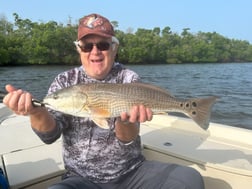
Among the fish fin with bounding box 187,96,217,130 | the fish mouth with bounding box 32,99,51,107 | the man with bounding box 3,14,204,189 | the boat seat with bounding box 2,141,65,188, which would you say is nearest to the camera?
the fish mouth with bounding box 32,99,51,107

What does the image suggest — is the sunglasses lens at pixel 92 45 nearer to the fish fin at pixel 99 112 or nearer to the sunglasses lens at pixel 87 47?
the sunglasses lens at pixel 87 47

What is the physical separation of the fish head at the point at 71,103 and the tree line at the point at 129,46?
158 feet

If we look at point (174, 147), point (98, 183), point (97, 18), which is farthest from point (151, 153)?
point (97, 18)

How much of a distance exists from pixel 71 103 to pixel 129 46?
6404 centimetres

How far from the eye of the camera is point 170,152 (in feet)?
10.5

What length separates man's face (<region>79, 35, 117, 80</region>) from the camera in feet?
8.27

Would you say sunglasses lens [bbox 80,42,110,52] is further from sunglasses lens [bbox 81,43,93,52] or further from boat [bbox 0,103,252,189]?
boat [bbox 0,103,252,189]

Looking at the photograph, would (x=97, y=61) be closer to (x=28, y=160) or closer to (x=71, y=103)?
(x=71, y=103)

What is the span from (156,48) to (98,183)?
68064mm

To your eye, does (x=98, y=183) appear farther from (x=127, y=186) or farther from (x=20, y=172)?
(x=20, y=172)

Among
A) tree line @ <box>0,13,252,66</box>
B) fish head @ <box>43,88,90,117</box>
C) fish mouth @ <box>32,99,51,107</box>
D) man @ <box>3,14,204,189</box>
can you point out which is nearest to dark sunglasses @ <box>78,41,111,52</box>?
man @ <box>3,14,204,189</box>

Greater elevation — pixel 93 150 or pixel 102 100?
pixel 102 100

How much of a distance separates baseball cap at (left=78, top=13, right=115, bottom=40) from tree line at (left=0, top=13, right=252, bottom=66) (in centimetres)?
4780

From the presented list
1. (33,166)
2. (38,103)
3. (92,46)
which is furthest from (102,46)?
(33,166)
